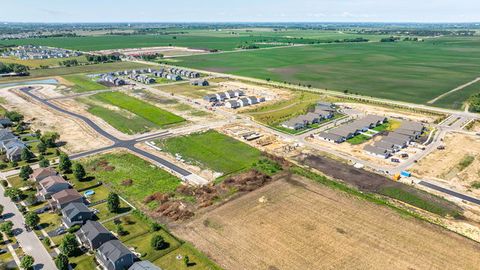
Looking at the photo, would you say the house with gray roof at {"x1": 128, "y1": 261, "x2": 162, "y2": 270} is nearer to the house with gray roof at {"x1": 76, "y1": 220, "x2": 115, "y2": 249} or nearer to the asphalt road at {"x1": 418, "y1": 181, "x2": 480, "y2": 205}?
the house with gray roof at {"x1": 76, "y1": 220, "x2": 115, "y2": 249}

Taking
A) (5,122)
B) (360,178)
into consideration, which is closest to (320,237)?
(360,178)

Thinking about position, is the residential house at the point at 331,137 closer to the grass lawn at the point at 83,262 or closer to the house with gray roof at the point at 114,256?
the house with gray roof at the point at 114,256

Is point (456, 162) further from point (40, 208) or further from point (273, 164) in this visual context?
point (40, 208)

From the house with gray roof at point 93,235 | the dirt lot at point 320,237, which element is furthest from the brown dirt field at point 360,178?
the house with gray roof at point 93,235

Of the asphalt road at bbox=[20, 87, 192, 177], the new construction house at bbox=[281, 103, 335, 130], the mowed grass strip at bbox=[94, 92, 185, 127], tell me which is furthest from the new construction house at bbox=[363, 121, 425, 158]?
the mowed grass strip at bbox=[94, 92, 185, 127]

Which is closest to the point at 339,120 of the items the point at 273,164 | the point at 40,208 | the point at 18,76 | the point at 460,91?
the point at 273,164

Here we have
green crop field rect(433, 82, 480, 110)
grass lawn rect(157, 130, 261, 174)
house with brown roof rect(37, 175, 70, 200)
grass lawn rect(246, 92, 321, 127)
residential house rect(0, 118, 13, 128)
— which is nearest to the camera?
house with brown roof rect(37, 175, 70, 200)
